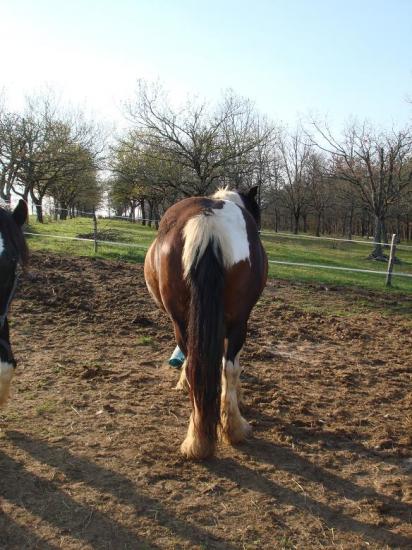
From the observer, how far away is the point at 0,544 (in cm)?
214

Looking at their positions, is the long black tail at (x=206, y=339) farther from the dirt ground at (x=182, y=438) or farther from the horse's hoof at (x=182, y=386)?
the horse's hoof at (x=182, y=386)

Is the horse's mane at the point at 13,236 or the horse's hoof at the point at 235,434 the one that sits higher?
the horse's mane at the point at 13,236

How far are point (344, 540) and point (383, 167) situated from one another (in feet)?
60.1

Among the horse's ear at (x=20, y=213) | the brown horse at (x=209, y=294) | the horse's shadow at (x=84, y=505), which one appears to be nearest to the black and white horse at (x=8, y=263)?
the horse's ear at (x=20, y=213)

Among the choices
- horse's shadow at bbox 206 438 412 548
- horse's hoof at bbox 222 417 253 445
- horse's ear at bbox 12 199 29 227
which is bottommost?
horse's shadow at bbox 206 438 412 548

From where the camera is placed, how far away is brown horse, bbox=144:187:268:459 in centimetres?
283

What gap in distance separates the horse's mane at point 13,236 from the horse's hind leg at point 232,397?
149 centimetres

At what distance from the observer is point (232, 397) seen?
321 centimetres

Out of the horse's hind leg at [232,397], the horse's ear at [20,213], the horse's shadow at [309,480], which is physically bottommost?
the horse's shadow at [309,480]

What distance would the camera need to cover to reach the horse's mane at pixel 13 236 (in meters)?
2.83

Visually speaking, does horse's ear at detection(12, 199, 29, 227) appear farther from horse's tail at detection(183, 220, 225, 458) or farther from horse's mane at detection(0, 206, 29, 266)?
horse's tail at detection(183, 220, 225, 458)

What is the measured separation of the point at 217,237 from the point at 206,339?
2.16 ft

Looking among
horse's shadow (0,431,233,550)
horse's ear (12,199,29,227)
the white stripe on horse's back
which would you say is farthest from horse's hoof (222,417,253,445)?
horse's ear (12,199,29,227)

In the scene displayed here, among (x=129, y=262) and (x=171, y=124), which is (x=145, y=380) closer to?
(x=129, y=262)
